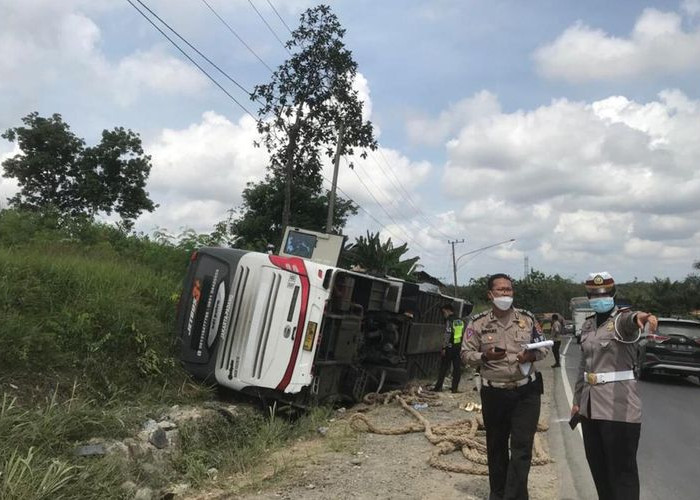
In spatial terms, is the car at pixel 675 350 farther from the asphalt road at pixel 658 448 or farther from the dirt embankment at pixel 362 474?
the dirt embankment at pixel 362 474

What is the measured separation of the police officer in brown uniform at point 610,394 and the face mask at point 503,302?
0.54m

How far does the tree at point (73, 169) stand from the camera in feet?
83.9

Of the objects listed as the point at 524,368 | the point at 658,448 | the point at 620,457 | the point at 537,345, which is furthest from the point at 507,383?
the point at 658,448

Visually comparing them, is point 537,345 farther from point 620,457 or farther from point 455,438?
point 455,438

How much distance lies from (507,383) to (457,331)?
22.6 ft

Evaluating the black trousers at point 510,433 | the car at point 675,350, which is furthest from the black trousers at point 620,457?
the car at point 675,350

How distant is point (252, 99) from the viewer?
63.0 ft

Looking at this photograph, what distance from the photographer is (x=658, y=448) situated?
7.32 m

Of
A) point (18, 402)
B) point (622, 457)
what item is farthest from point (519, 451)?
point (18, 402)

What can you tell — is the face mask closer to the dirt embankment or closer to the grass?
the dirt embankment

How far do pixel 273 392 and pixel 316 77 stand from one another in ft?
48.0

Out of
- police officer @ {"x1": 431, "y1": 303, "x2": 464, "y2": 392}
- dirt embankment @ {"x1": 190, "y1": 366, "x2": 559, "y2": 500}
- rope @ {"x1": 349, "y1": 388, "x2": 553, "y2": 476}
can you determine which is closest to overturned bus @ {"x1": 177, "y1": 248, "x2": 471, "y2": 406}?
dirt embankment @ {"x1": 190, "y1": 366, "x2": 559, "y2": 500}

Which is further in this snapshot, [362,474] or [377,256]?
[377,256]

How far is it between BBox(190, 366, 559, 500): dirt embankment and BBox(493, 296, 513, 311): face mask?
1.67 m
